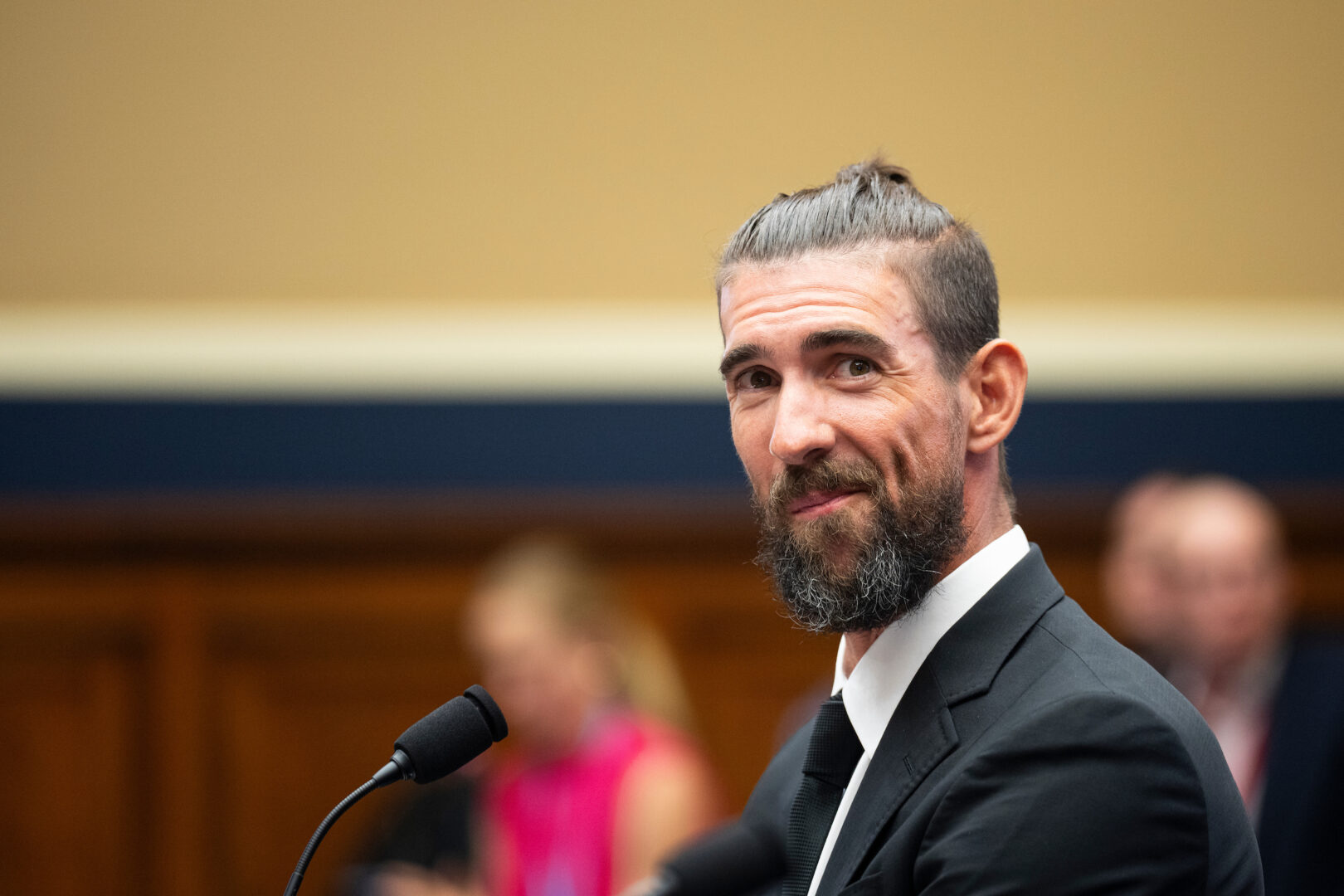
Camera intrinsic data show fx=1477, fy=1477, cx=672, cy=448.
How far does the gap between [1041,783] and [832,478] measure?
1.22 feet

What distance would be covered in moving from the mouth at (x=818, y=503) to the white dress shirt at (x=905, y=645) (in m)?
0.13

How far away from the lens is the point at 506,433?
4.53m

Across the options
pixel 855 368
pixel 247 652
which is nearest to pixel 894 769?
pixel 855 368

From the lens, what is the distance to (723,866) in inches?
52.6

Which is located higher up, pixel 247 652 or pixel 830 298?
pixel 830 298

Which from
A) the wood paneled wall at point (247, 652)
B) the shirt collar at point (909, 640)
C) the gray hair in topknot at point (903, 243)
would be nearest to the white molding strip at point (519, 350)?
the wood paneled wall at point (247, 652)

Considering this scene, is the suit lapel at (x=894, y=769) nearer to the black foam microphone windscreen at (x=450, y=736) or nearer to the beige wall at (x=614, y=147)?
the black foam microphone windscreen at (x=450, y=736)

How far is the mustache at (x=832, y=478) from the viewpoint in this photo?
1.45 m

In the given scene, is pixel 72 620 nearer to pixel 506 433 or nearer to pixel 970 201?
pixel 506 433

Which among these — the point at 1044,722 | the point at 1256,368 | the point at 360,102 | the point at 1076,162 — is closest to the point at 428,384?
the point at 360,102

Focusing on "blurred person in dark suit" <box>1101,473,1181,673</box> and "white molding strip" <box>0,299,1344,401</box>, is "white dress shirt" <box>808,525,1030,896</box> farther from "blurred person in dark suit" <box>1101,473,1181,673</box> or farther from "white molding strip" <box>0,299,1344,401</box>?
"white molding strip" <box>0,299,1344,401</box>

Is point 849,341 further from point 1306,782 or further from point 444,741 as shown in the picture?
point 1306,782

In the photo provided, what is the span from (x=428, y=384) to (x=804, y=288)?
320cm

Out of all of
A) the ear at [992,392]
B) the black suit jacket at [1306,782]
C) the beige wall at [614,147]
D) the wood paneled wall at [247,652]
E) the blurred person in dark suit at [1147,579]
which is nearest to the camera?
the ear at [992,392]
